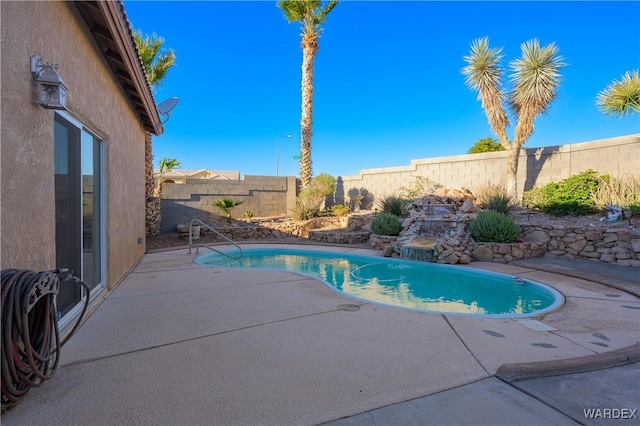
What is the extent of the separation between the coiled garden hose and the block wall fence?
1205 cm

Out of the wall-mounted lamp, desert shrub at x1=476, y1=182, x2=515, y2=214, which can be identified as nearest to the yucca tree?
desert shrub at x1=476, y1=182, x2=515, y2=214

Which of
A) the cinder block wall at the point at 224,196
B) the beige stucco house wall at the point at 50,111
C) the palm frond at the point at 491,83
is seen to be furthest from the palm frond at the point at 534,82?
the beige stucco house wall at the point at 50,111

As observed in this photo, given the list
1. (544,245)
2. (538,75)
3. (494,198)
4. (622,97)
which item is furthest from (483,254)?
(538,75)

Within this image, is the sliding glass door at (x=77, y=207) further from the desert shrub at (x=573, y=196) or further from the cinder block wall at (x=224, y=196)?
the desert shrub at (x=573, y=196)

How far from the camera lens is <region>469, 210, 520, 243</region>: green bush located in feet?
28.3

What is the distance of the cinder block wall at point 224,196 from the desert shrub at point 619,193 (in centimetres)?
1187

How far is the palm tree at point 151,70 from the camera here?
1091 cm

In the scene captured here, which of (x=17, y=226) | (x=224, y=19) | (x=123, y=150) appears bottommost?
(x=17, y=226)

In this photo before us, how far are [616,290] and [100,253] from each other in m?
8.25

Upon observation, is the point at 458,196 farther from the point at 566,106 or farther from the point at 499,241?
the point at 566,106

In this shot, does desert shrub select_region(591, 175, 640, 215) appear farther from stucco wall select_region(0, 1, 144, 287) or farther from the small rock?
stucco wall select_region(0, 1, 144, 287)

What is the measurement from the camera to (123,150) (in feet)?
20.2

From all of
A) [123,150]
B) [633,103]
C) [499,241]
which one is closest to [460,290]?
[499,241]

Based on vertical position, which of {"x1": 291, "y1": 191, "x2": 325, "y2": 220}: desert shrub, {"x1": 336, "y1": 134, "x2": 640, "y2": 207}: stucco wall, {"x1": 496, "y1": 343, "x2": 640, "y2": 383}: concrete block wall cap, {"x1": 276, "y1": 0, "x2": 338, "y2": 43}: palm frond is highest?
{"x1": 276, "y1": 0, "x2": 338, "y2": 43}: palm frond
